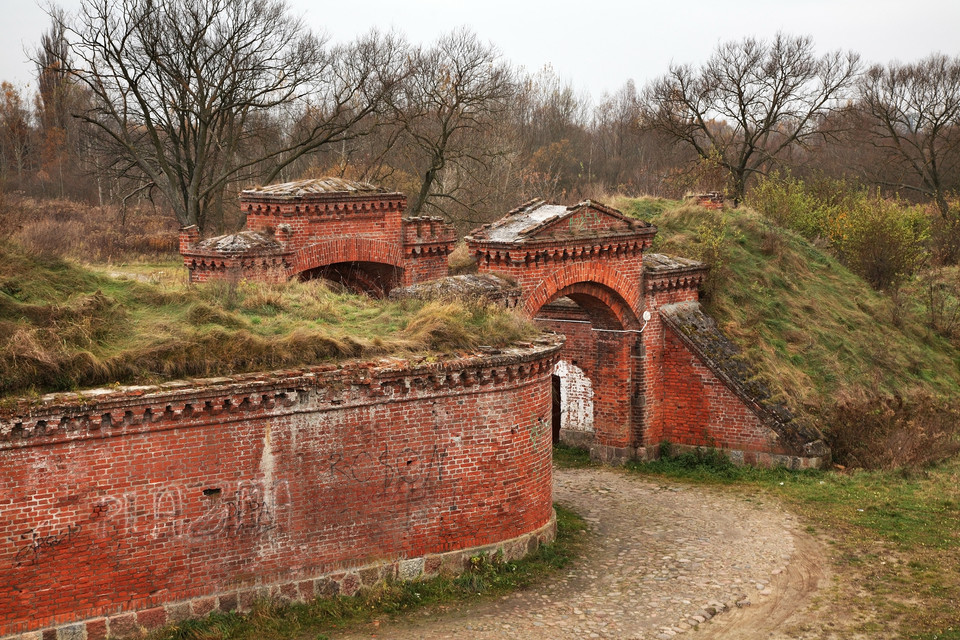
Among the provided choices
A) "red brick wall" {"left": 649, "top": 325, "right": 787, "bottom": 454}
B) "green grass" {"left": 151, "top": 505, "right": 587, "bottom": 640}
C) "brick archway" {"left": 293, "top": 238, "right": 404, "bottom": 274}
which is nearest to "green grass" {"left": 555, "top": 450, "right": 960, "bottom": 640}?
"red brick wall" {"left": 649, "top": 325, "right": 787, "bottom": 454}

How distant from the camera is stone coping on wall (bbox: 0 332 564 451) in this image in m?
8.60

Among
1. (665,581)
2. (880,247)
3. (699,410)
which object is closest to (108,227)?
(699,410)

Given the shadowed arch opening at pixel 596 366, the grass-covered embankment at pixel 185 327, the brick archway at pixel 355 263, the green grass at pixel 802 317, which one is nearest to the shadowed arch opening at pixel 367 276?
the brick archway at pixel 355 263

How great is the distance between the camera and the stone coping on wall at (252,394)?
8602 millimetres

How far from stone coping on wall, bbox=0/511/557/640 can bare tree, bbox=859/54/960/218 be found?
3424 centimetres

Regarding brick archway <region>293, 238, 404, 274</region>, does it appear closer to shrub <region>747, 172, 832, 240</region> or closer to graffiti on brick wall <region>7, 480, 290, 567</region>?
graffiti on brick wall <region>7, 480, 290, 567</region>

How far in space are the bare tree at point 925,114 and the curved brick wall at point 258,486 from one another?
34200mm

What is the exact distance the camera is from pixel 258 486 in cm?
981

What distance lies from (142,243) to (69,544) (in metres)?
22.3

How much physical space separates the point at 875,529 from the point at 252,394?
9413 mm

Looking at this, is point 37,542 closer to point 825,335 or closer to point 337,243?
point 337,243

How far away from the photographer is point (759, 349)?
17734 millimetres

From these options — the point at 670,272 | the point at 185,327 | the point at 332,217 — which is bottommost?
the point at 185,327

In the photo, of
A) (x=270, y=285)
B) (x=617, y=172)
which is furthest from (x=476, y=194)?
(x=270, y=285)
